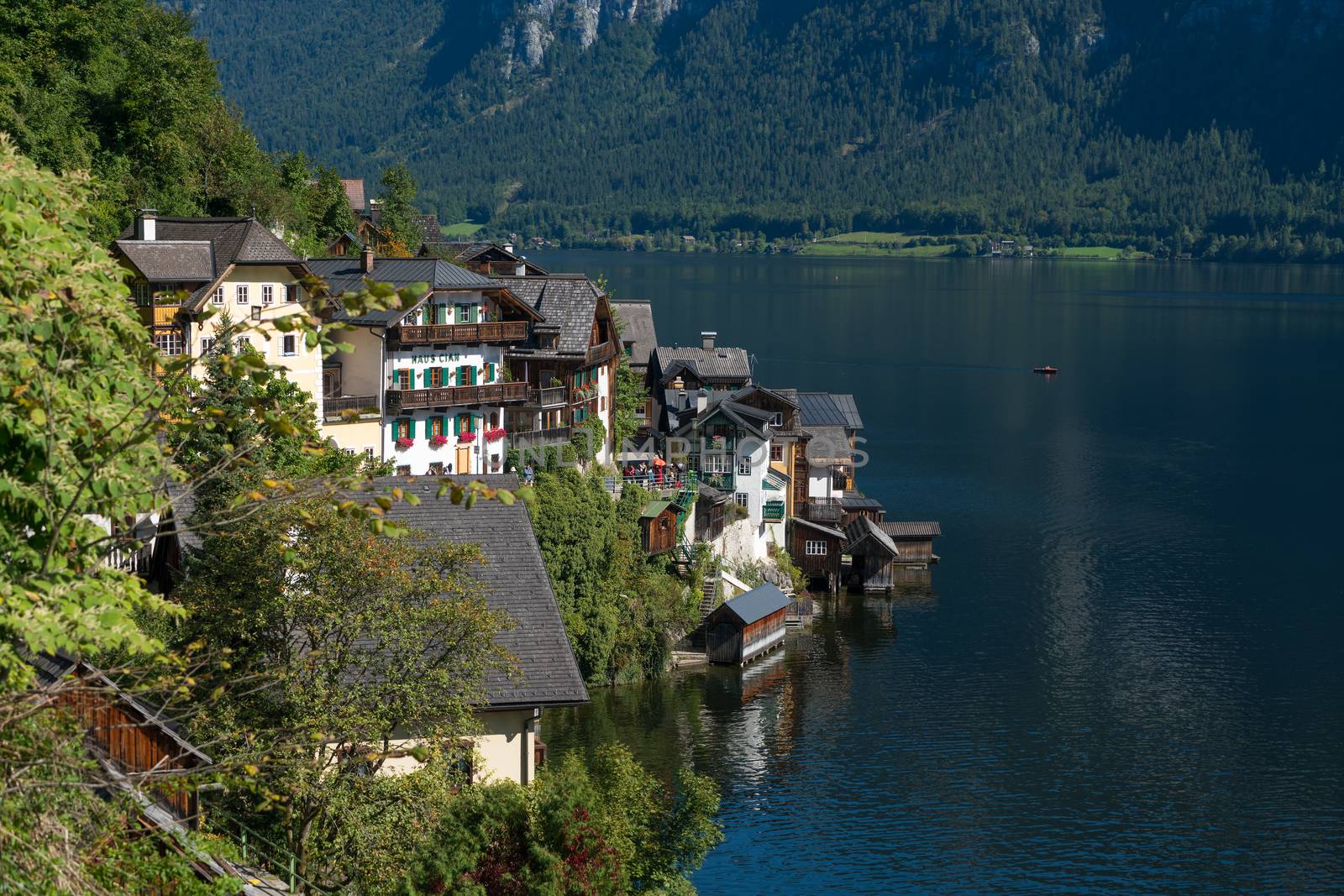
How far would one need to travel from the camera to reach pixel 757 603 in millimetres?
71125

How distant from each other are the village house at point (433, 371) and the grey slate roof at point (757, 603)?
1206cm

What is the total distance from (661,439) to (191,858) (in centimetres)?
6459

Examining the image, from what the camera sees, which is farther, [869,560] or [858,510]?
[858,510]

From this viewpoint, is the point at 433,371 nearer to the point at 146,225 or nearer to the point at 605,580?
the point at 605,580

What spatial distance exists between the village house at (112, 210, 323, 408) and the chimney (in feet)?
0.11

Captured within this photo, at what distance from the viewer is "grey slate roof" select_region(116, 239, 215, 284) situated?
5991 centimetres

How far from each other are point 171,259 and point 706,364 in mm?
37993

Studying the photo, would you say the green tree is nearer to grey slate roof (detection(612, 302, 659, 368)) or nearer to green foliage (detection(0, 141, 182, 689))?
grey slate roof (detection(612, 302, 659, 368))

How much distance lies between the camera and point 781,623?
73.2m

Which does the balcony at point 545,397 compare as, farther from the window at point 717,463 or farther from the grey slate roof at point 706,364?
the grey slate roof at point 706,364

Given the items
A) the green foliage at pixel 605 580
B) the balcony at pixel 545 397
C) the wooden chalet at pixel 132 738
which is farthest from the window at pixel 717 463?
the wooden chalet at pixel 132 738

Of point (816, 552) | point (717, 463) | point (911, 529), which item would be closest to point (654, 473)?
point (717, 463)

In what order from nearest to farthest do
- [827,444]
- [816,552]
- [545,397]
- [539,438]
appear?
1. [539,438]
2. [545,397]
3. [816,552]
4. [827,444]

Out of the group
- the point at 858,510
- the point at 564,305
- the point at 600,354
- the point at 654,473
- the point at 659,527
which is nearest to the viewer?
the point at 659,527
